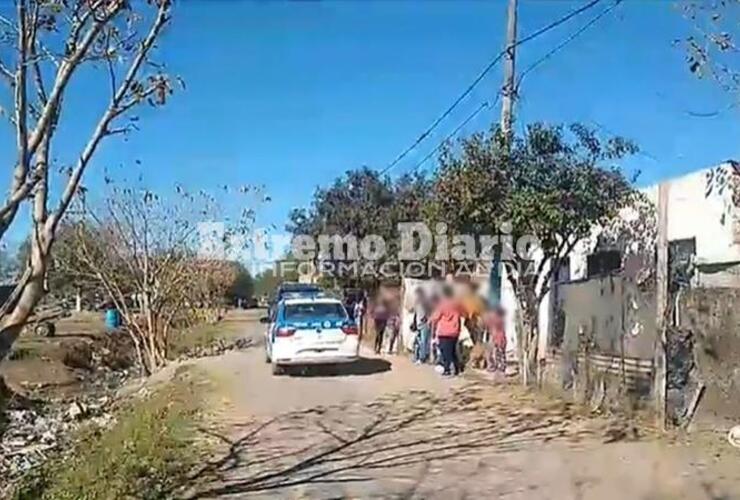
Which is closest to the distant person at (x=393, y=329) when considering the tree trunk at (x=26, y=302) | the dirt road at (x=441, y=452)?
the dirt road at (x=441, y=452)

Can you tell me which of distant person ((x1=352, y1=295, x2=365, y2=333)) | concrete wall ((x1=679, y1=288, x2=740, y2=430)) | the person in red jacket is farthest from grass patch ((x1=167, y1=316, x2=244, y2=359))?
concrete wall ((x1=679, y1=288, x2=740, y2=430))

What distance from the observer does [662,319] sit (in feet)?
39.7

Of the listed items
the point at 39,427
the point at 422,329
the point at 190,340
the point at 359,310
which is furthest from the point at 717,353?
the point at 190,340

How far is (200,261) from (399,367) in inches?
519

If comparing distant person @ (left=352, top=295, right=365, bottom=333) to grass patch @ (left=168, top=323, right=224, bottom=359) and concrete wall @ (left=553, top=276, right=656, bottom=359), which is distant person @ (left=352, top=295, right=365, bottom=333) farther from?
concrete wall @ (left=553, top=276, right=656, bottom=359)

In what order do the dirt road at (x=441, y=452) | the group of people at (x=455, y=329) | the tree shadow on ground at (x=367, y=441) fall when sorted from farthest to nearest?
the group of people at (x=455, y=329) < the tree shadow on ground at (x=367, y=441) < the dirt road at (x=441, y=452)

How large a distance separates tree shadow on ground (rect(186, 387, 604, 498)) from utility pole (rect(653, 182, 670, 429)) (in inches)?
40.2

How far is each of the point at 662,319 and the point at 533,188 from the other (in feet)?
14.5

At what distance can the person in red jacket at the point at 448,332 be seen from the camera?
20.4 meters

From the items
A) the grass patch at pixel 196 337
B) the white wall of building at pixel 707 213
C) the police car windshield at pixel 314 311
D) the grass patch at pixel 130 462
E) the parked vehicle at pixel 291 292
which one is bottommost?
the grass patch at pixel 130 462

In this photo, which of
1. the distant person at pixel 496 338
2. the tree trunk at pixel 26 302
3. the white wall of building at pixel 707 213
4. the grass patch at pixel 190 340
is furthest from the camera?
the grass patch at pixel 190 340

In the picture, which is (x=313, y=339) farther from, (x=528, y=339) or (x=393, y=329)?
(x=393, y=329)

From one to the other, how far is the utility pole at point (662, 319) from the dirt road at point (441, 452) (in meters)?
0.58

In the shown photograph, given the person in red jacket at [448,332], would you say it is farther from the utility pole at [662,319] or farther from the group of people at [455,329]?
the utility pole at [662,319]
